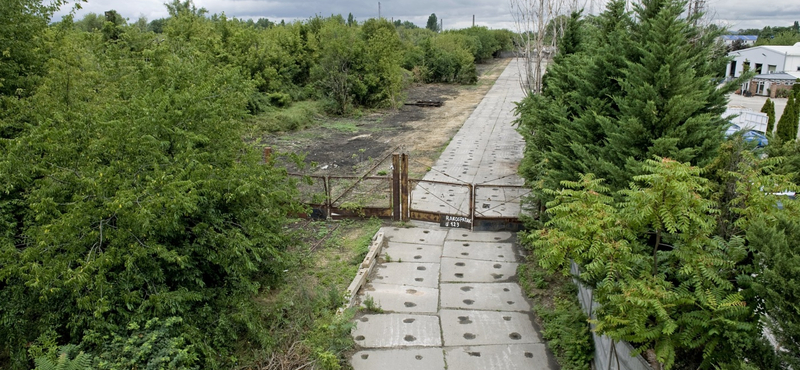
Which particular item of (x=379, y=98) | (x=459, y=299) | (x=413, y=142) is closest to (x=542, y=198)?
(x=459, y=299)

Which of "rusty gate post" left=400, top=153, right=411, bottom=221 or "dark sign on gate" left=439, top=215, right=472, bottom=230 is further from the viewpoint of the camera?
"dark sign on gate" left=439, top=215, right=472, bottom=230

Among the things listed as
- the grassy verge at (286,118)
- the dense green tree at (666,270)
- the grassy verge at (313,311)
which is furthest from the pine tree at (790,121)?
the grassy verge at (286,118)

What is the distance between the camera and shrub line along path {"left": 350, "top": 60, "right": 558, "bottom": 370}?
646cm

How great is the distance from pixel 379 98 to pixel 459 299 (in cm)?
2183

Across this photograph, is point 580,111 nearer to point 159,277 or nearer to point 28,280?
point 159,277

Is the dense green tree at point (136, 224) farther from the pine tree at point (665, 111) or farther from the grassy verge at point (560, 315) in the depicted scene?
the pine tree at point (665, 111)

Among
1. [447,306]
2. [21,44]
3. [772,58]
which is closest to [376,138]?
[21,44]

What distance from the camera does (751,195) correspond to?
457 centimetres

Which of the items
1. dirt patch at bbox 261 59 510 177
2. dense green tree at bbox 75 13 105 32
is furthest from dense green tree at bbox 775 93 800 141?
dense green tree at bbox 75 13 105 32

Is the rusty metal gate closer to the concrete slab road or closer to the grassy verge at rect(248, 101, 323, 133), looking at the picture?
the concrete slab road

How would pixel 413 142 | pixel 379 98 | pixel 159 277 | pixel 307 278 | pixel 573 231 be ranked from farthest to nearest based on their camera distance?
pixel 379 98 → pixel 413 142 → pixel 307 278 → pixel 159 277 → pixel 573 231

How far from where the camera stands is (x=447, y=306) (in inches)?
305

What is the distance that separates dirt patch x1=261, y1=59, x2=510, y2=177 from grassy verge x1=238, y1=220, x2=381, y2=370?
11.6 feet

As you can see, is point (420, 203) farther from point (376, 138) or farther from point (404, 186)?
point (376, 138)
